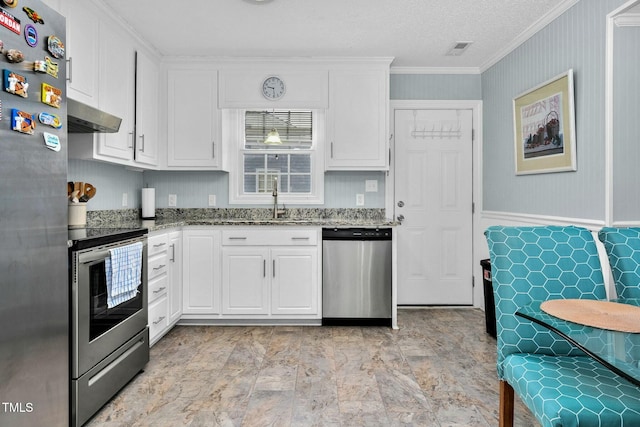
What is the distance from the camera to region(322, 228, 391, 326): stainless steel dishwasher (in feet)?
11.3

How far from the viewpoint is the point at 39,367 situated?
153 centimetres

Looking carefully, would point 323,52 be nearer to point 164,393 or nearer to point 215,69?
point 215,69

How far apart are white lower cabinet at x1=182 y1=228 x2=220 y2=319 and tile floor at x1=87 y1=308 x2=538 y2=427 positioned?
20cm

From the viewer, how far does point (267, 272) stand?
11.3 ft

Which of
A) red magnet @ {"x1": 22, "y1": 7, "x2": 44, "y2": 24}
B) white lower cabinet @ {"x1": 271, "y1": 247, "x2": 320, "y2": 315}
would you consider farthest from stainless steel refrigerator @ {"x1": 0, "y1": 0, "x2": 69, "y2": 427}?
white lower cabinet @ {"x1": 271, "y1": 247, "x2": 320, "y2": 315}

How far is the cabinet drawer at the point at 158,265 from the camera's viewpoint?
2816 millimetres

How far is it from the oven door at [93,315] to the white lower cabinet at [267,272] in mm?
1188

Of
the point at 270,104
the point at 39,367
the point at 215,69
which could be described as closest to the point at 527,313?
the point at 39,367

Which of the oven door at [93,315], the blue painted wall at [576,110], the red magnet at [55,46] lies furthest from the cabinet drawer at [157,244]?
the blue painted wall at [576,110]

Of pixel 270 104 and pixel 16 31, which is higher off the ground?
pixel 270 104

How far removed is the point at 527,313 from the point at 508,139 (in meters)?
2.49

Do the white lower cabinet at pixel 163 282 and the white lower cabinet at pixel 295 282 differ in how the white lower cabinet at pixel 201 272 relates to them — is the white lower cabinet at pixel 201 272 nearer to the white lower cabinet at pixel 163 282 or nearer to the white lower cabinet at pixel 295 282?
the white lower cabinet at pixel 163 282

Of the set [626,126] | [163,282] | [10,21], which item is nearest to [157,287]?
[163,282]

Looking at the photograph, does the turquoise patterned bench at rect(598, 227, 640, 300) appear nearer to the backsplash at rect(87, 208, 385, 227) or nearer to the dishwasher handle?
the dishwasher handle
